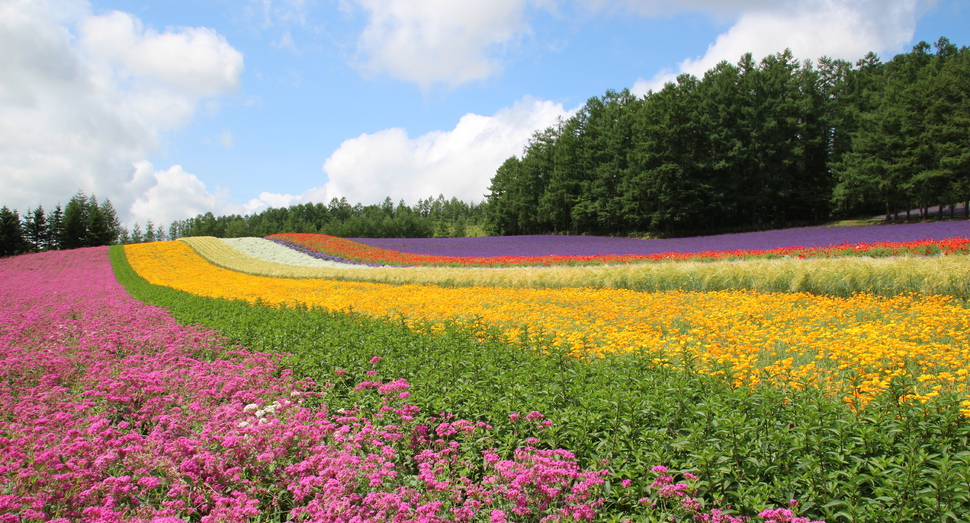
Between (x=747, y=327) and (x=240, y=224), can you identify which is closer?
(x=747, y=327)

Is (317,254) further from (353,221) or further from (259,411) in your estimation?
(353,221)

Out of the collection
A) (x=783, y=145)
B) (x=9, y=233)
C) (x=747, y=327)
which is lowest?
(x=747, y=327)

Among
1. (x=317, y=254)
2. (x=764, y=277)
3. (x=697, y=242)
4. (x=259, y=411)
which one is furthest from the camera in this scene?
(x=317, y=254)

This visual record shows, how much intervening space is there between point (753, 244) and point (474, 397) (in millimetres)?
23544

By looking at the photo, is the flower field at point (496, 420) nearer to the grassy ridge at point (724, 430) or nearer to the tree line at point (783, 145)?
the grassy ridge at point (724, 430)

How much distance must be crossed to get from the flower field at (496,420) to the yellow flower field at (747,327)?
0.07 metres

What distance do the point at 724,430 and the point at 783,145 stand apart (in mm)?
44122

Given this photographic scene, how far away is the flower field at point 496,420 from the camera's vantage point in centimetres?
295

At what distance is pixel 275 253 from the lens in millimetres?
35812

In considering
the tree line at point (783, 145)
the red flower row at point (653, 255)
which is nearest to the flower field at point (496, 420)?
the red flower row at point (653, 255)

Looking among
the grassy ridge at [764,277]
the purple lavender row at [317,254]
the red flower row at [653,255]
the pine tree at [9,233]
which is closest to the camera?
the grassy ridge at [764,277]

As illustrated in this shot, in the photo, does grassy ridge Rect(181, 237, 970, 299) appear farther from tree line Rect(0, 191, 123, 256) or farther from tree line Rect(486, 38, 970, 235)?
tree line Rect(0, 191, 123, 256)

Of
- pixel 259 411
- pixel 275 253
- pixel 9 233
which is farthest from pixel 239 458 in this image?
pixel 9 233

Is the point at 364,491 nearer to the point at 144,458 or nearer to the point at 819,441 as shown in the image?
the point at 144,458
